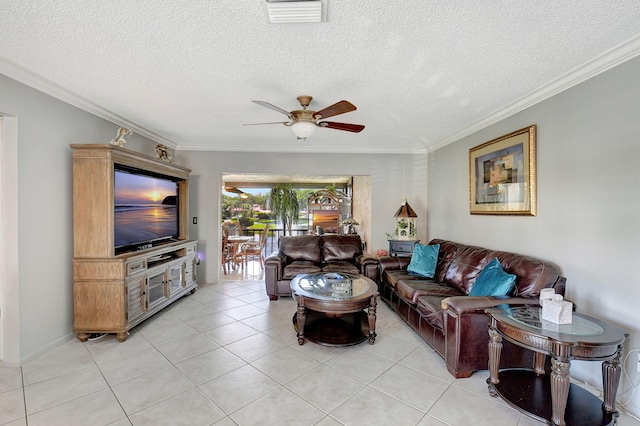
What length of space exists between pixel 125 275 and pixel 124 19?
92.8 inches

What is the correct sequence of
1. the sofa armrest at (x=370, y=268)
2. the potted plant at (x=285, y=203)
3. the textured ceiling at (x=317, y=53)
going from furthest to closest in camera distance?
the potted plant at (x=285, y=203), the sofa armrest at (x=370, y=268), the textured ceiling at (x=317, y=53)

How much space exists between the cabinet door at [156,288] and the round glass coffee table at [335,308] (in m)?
1.75

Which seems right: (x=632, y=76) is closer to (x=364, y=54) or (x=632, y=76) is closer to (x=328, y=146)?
(x=364, y=54)

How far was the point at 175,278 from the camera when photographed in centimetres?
401

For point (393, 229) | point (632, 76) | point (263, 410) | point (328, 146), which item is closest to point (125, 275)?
point (263, 410)

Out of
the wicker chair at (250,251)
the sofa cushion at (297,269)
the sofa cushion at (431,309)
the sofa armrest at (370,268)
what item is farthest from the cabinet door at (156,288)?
the sofa cushion at (431,309)

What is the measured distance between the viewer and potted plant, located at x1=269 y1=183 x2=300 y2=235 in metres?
8.98

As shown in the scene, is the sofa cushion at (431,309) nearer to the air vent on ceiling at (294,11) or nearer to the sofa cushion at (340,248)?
the sofa cushion at (340,248)

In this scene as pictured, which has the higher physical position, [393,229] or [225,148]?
[225,148]

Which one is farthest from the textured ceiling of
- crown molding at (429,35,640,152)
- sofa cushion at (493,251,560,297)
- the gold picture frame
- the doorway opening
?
the doorway opening

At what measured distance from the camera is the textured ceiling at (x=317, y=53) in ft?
5.42

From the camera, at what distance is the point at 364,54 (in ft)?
6.86

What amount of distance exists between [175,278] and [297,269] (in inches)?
69.1

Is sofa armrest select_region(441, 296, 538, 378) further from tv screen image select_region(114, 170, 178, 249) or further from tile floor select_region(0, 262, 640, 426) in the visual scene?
tv screen image select_region(114, 170, 178, 249)
